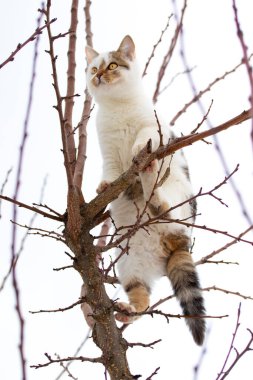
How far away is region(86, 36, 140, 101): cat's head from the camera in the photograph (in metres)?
3.99

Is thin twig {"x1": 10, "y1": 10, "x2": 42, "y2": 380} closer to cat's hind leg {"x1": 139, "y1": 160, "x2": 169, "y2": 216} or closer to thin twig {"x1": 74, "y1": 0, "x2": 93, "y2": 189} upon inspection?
thin twig {"x1": 74, "y1": 0, "x2": 93, "y2": 189}

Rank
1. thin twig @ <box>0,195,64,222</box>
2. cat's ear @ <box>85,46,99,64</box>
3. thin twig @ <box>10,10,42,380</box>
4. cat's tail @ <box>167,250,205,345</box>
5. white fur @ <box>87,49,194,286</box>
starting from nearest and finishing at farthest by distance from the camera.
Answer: thin twig @ <box>10,10,42,380</box> → thin twig @ <box>0,195,64,222</box> → cat's tail @ <box>167,250,205,345</box> → white fur @ <box>87,49,194,286</box> → cat's ear @ <box>85,46,99,64</box>

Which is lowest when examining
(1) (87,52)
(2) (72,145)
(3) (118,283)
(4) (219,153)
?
(4) (219,153)

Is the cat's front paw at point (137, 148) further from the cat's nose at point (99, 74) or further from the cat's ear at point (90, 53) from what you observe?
the cat's ear at point (90, 53)

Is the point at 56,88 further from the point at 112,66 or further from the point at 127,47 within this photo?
the point at 127,47

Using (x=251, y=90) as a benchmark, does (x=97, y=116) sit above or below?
above

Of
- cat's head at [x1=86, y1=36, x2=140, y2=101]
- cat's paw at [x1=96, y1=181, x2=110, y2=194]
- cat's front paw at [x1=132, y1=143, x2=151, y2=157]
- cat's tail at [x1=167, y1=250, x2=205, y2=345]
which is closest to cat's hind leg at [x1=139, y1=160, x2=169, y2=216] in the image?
cat's front paw at [x1=132, y1=143, x2=151, y2=157]

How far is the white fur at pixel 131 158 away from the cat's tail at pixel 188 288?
7.4 inches

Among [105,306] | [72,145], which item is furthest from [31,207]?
[72,145]

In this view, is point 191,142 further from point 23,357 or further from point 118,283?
point 118,283

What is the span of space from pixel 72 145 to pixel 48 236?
0.69 meters

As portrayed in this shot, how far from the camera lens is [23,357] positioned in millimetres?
1459

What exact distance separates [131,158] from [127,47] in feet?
4.21

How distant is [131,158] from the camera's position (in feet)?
11.8
